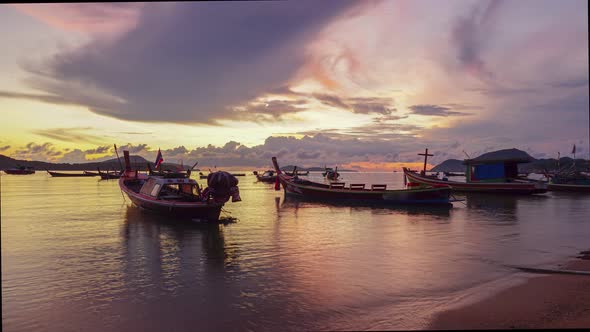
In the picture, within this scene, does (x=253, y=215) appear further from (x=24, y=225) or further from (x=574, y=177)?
(x=574, y=177)

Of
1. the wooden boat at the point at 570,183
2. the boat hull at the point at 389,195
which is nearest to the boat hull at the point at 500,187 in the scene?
the boat hull at the point at 389,195

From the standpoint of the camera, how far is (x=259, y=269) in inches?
567

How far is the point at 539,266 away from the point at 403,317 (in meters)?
8.14

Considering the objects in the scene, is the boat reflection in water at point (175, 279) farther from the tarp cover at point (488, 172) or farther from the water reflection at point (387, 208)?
the tarp cover at point (488, 172)

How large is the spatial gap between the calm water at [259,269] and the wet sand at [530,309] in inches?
24.2

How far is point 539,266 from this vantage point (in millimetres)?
14406

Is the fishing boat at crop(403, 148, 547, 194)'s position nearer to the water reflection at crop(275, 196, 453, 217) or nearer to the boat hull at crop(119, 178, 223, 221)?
the water reflection at crop(275, 196, 453, 217)

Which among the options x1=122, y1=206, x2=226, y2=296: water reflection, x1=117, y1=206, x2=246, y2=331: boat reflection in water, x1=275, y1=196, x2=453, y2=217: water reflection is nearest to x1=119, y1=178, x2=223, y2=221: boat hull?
x1=122, y1=206, x2=226, y2=296: water reflection

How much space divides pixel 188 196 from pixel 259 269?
47.9ft

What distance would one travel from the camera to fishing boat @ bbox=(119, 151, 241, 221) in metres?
23.5

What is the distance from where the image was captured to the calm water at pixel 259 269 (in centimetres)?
963

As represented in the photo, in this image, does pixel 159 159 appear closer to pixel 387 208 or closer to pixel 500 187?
pixel 387 208

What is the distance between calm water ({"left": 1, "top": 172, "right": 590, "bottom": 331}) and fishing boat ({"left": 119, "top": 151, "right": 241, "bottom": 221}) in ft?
3.74

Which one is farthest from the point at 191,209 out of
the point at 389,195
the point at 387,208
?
the point at 389,195
